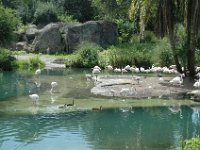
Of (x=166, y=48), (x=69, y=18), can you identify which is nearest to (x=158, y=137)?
(x=166, y=48)

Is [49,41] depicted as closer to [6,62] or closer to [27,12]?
[6,62]

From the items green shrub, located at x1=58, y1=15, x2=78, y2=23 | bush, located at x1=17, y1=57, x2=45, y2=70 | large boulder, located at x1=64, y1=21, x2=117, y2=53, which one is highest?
green shrub, located at x1=58, y1=15, x2=78, y2=23

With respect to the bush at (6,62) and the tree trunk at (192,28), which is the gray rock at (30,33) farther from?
the tree trunk at (192,28)

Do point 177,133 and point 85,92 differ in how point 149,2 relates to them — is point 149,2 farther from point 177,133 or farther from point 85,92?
point 177,133

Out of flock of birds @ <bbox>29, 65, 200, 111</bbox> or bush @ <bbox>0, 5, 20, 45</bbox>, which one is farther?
bush @ <bbox>0, 5, 20, 45</bbox>

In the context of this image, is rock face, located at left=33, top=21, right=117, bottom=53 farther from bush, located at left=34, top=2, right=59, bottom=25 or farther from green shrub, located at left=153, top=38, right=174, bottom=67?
green shrub, located at left=153, top=38, right=174, bottom=67

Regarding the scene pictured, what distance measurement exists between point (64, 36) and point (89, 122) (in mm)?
26488

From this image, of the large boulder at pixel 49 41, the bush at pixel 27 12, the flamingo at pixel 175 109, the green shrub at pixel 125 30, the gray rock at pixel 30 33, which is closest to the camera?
Result: the flamingo at pixel 175 109

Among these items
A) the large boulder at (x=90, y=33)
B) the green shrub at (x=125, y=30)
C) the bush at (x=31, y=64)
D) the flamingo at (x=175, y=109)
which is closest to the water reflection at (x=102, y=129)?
the flamingo at (x=175, y=109)

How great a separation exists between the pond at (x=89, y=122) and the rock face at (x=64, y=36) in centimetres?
1920

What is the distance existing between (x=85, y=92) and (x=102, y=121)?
5.49 metres

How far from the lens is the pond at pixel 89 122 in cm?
1282

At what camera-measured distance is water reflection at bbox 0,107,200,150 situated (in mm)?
12711

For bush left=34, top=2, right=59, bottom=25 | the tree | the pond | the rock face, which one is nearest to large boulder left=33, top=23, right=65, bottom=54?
the rock face
